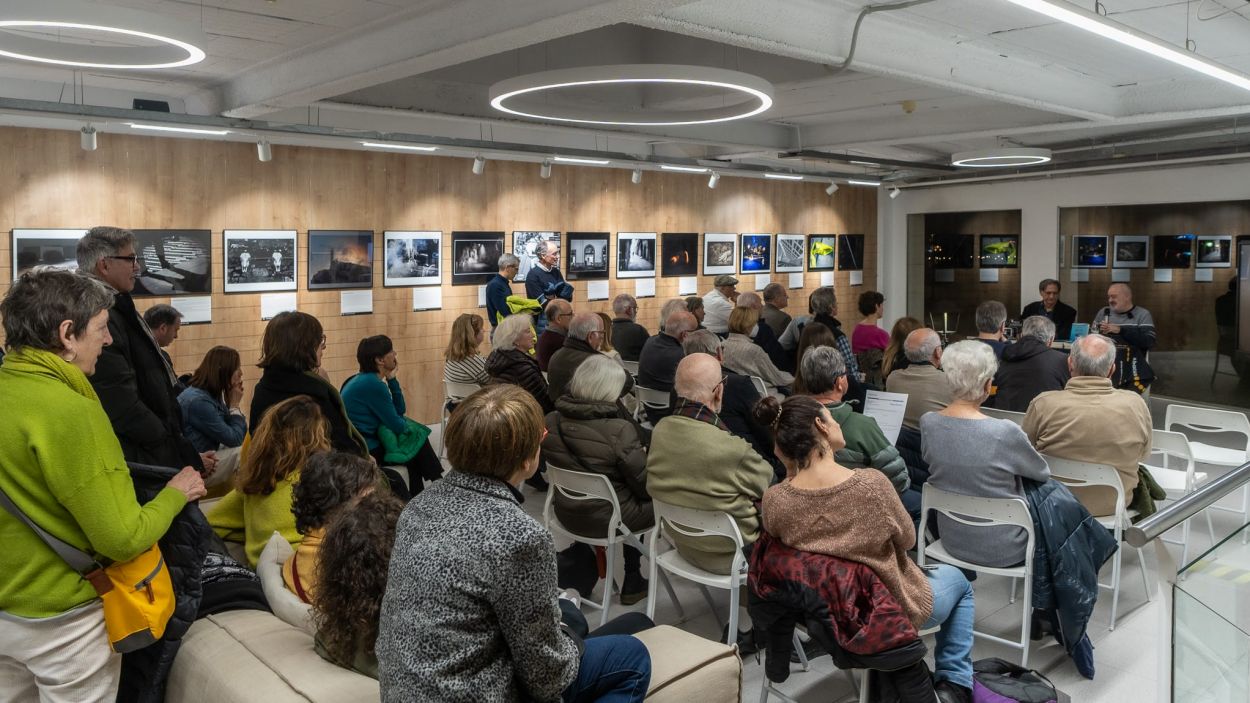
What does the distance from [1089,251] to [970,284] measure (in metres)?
1.95

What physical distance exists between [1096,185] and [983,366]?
9.54m

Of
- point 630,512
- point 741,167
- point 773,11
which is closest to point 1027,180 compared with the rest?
point 741,167

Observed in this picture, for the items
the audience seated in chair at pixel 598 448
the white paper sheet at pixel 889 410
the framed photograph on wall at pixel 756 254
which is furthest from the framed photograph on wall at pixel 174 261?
the framed photograph on wall at pixel 756 254

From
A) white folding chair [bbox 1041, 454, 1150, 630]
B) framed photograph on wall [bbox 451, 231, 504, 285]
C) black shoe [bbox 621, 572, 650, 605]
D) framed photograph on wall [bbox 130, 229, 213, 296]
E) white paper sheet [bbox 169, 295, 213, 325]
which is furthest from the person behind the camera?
framed photograph on wall [bbox 451, 231, 504, 285]

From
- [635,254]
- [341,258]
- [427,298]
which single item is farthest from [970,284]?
[341,258]

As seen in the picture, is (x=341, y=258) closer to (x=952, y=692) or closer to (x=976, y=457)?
(x=976, y=457)

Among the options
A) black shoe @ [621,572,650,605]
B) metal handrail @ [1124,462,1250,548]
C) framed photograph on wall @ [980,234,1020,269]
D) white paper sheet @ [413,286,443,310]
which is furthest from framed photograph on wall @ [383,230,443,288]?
framed photograph on wall @ [980,234,1020,269]

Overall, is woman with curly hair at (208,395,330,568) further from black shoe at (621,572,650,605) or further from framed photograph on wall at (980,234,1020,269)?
framed photograph on wall at (980,234,1020,269)

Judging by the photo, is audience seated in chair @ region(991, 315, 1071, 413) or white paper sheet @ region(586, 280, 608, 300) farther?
white paper sheet @ region(586, 280, 608, 300)

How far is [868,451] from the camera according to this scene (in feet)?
13.3

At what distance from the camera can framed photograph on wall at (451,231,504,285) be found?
9531 millimetres

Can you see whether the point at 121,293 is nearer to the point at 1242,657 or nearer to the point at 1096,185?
the point at 1242,657

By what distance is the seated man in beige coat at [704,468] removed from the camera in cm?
374

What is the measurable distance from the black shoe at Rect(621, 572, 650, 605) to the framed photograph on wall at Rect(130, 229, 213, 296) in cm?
509
